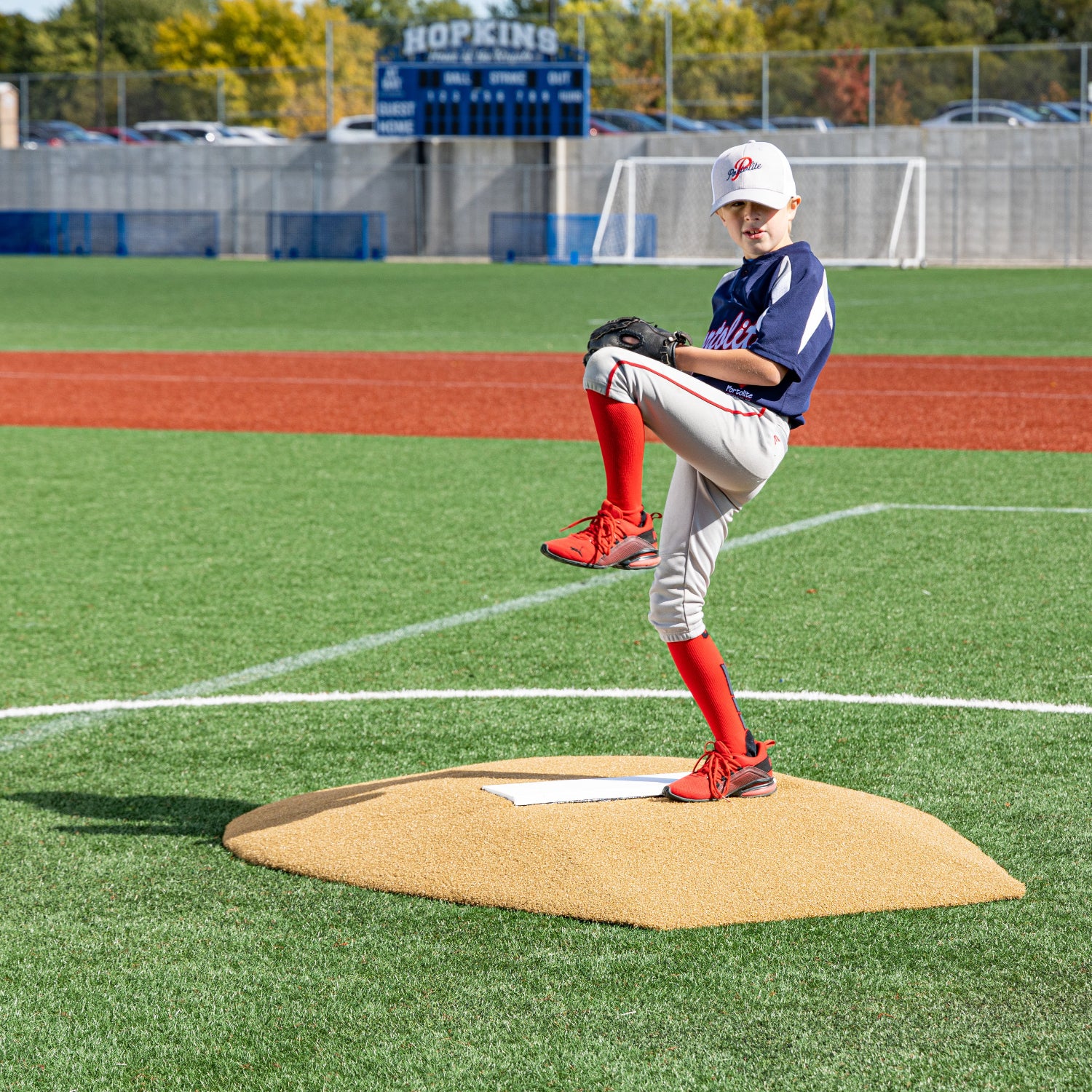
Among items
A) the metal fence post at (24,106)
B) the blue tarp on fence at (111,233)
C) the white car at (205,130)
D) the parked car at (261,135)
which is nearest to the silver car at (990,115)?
the blue tarp on fence at (111,233)

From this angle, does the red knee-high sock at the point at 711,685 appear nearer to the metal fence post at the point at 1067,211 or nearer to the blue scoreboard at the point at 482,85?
the metal fence post at the point at 1067,211

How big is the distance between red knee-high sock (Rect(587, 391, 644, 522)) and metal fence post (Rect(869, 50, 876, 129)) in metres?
43.2

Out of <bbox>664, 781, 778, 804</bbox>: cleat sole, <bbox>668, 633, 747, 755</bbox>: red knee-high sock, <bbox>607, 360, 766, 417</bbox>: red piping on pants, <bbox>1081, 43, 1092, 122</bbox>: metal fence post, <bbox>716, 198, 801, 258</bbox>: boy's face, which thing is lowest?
<bbox>664, 781, 778, 804</bbox>: cleat sole

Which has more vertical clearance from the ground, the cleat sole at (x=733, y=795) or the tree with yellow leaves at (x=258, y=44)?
the tree with yellow leaves at (x=258, y=44)

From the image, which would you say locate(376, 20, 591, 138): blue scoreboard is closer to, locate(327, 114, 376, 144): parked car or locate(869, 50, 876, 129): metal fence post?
locate(327, 114, 376, 144): parked car

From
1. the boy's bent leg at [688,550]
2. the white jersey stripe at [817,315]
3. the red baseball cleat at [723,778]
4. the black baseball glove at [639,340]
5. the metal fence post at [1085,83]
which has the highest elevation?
the metal fence post at [1085,83]

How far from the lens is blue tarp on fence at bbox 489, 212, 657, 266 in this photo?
46125 millimetres

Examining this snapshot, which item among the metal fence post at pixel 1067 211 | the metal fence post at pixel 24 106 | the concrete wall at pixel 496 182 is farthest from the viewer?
the metal fence post at pixel 24 106

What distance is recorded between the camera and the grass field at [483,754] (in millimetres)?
3158

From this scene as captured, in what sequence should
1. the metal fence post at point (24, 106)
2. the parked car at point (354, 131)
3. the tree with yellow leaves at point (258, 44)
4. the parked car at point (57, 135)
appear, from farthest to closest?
the tree with yellow leaves at point (258, 44) → the parked car at point (57, 135) → the metal fence post at point (24, 106) → the parked car at point (354, 131)

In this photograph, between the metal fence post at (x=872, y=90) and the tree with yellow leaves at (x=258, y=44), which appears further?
the tree with yellow leaves at (x=258, y=44)

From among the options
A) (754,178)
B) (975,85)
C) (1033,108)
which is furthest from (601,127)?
(754,178)

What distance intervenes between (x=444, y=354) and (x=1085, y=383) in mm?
7611

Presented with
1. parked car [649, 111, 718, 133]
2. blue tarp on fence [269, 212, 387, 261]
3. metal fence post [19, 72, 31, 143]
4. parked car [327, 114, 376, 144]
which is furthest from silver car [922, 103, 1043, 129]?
metal fence post [19, 72, 31, 143]
